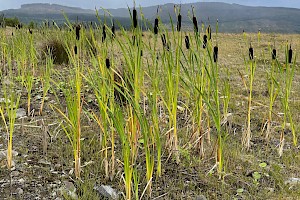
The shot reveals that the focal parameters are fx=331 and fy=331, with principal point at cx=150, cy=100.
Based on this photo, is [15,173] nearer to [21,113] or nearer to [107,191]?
[107,191]

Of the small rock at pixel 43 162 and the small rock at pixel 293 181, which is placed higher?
the small rock at pixel 43 162

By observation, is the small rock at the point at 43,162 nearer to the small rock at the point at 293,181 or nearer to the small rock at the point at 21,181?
the small rock at the point at 21,181

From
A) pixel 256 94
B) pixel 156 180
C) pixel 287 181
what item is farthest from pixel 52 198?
pixel 256 94

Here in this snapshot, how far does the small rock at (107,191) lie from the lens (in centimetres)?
230

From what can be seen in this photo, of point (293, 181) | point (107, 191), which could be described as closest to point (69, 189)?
point (107, 191)

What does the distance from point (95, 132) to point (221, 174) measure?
A: 1.32 m

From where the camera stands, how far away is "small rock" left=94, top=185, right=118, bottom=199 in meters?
2.30

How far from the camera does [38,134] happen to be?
10.6 feet

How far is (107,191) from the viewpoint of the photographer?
7.62ft

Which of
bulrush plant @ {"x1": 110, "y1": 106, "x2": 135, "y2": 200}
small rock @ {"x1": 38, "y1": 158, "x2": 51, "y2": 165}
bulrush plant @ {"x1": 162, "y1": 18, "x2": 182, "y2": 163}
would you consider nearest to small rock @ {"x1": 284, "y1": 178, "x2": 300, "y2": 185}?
bulrush plant @ {"x1": 162, "y1": 18, "x2": 182, "y2": 163}

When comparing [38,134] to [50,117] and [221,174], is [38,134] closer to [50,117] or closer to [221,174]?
[50,117]

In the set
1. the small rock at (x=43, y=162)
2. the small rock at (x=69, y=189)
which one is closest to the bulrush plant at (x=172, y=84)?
the small rock at (x=69, y=189)

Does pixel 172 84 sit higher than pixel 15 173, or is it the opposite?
pixel 172 84

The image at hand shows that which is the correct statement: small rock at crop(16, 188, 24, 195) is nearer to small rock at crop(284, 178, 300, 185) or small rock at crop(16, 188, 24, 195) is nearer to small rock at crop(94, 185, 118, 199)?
small rock at crop(94, 185, 118, 199)
